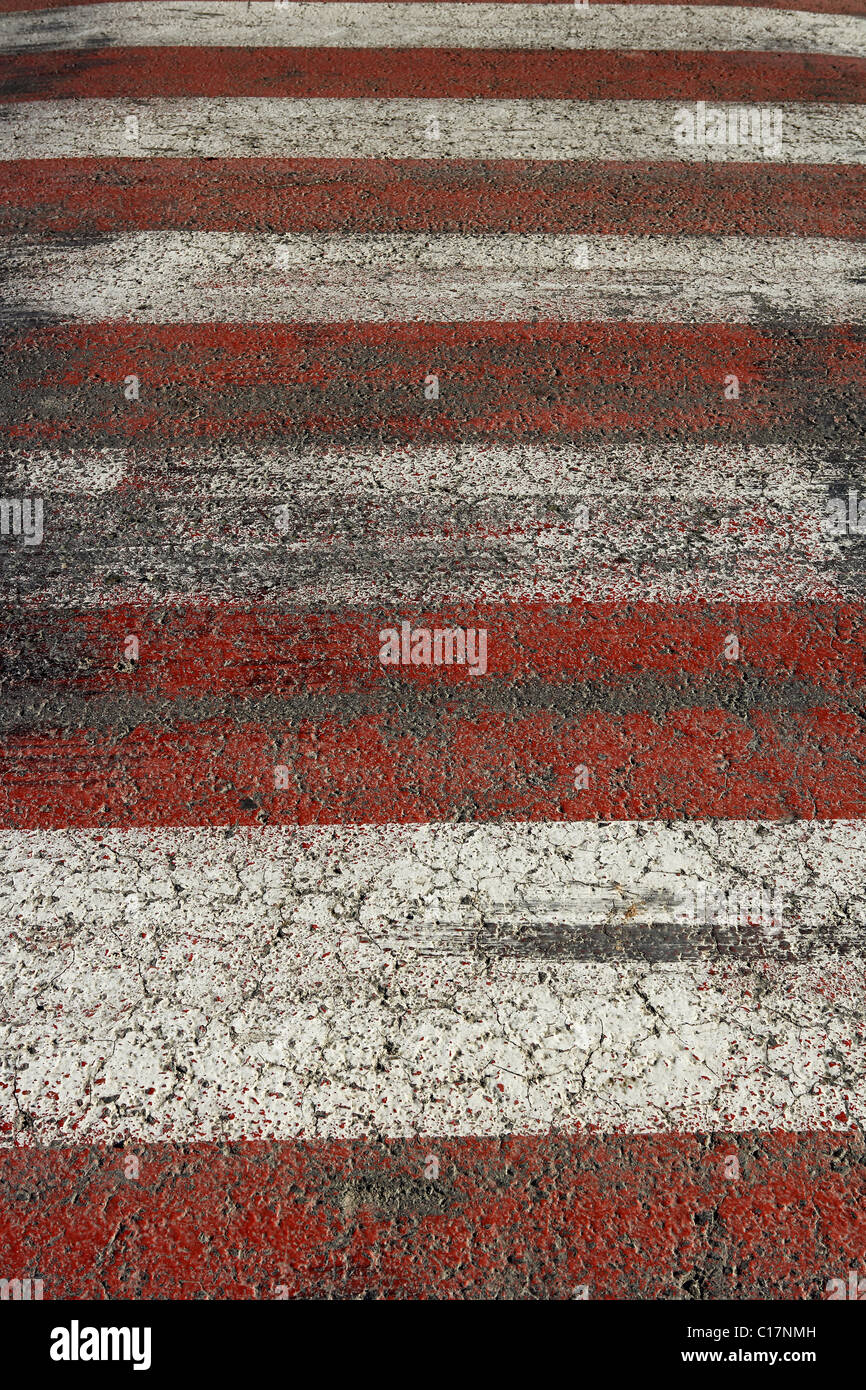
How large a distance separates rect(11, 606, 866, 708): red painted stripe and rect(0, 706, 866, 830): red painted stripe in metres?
0.15

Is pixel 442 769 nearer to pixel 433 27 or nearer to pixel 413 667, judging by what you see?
pixel 413 667

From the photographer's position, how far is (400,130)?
6.62m

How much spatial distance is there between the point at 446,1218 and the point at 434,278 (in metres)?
4.23

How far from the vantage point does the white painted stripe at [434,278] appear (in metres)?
5.21

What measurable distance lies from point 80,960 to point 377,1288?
1.08 metres

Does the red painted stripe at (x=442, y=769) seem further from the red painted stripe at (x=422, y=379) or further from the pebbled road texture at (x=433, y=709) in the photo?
the red painted stripe at (x=422, y=379)

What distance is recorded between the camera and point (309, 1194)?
249cm

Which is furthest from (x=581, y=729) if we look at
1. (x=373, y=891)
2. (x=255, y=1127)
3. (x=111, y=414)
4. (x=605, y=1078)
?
(x=111, y=414)

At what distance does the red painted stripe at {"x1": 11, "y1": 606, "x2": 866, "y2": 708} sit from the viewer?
3633 millimetres

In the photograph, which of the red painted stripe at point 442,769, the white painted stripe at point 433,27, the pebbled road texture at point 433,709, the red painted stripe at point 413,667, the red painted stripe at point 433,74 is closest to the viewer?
the pebbled road texture at point 433,709

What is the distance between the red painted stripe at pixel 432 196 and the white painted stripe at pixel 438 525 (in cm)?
191

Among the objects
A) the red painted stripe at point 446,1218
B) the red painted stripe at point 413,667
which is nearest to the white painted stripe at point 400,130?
the red painted stripe at point 413,667

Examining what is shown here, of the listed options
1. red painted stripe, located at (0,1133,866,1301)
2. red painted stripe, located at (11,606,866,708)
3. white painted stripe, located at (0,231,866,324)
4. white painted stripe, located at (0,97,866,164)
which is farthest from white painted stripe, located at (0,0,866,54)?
red painted stripe, located at (0,1133,866,1301)

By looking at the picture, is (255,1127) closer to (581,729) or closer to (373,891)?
(373,891)
